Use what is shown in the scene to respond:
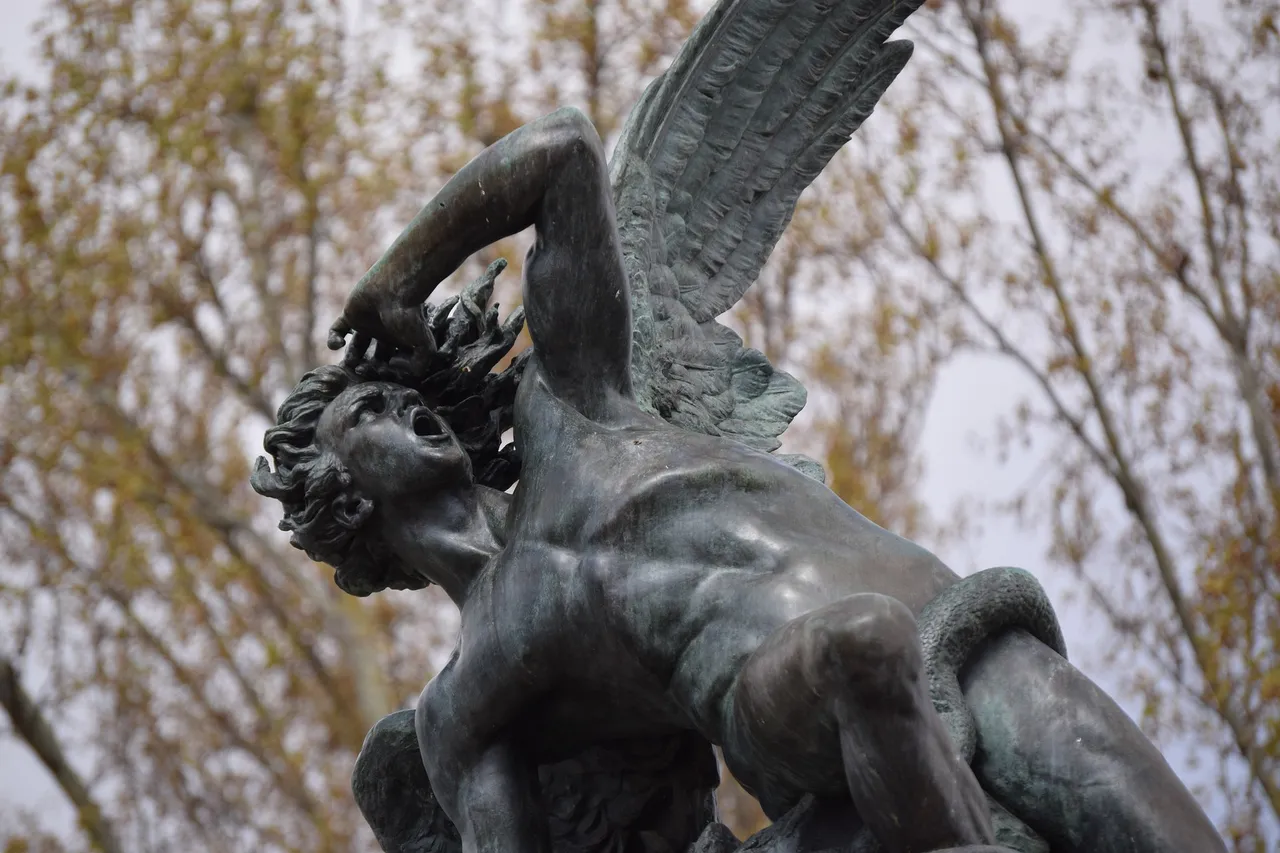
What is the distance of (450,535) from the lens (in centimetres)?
325

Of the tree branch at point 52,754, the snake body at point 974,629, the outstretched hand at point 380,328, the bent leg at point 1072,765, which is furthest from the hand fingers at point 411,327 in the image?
the tree branch at point 52,754

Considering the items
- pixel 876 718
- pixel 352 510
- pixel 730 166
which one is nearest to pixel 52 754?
pixel 352 510

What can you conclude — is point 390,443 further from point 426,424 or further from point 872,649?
point 872,649

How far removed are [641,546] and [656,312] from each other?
758mm

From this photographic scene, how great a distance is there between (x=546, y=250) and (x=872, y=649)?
1055 mm

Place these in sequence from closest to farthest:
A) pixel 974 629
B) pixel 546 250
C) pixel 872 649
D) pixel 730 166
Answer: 1. pixel 872 649
2. pixel 974 629
3. pixel 546 250
4. pixel 730 166

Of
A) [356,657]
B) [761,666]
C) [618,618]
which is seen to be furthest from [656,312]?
[356,657]

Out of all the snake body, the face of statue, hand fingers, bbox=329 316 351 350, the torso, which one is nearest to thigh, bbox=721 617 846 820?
the torso

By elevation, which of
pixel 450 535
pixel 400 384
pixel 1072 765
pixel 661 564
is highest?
pixel 400 384

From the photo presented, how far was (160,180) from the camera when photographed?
464 inches

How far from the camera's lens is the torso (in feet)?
9.30

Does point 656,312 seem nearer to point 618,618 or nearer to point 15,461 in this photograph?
point 618,618

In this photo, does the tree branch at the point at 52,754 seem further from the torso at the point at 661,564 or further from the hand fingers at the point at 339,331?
the torso at the point at 661,564

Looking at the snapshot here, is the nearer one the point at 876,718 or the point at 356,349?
the point at 876,718
